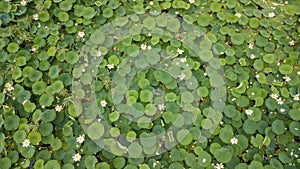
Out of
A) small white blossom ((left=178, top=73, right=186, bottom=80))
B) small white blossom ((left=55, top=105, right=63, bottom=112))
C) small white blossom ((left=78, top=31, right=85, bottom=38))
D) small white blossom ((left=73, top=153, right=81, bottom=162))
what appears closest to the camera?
small white blossom ((left=73, top=153, right=81, bottom=162))

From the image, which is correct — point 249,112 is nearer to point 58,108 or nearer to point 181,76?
point 181,76

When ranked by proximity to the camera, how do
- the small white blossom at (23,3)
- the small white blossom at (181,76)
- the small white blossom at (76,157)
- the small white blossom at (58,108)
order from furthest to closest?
the small white blossom at (23,3) < the small white blossom at (181,76) < the small white blossom at (58,108) < the small white blossom at (76,157)

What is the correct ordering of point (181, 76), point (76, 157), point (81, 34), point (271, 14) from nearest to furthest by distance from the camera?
point (76, 157) → point (181, 76) → point (81, 34) → point (271, 14)

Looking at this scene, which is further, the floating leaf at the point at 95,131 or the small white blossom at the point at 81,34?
the small white blossom at the point at 81,34

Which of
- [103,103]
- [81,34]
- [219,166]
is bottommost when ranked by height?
[219,166]

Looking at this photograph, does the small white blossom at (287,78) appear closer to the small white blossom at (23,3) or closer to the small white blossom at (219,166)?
the small white blossom at (219,166)

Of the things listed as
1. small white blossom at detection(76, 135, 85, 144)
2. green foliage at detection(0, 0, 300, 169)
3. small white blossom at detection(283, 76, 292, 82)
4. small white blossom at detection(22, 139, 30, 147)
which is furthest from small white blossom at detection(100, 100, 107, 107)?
small white blossom at detection(283, 76, 292, 82)

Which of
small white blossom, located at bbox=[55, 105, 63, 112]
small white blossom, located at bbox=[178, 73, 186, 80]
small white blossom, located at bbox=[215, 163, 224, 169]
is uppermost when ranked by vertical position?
small white blossom, located at bbox=[178, 73, 186, 80]

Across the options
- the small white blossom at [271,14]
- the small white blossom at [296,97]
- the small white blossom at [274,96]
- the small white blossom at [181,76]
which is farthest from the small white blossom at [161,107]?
the small white blossom at [271,14]

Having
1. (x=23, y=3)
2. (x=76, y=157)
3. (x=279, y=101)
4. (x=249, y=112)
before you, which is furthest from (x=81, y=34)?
(x=279, y=101)

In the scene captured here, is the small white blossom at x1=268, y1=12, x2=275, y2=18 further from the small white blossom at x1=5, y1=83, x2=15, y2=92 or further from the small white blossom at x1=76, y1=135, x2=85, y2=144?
the small white blossom at x1=5, y1=83, x2=15, y2=92

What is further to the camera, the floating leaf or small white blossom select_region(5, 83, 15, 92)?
small white blossom select_region(5, 83, 15, 92)
